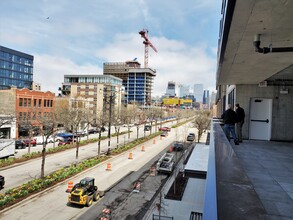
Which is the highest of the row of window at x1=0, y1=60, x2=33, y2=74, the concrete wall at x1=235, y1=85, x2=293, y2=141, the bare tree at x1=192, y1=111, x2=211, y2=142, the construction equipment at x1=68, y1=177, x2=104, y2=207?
the row of window at x1=0, y1=60, x2=33, y2=74

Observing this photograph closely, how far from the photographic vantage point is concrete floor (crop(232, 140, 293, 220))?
3.33m

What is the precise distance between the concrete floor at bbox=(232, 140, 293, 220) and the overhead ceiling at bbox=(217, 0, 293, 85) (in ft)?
9.99

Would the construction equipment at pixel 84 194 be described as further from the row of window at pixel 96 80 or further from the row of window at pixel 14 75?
the row of window at pixel 96 80

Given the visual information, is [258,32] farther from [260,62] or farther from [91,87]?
[91,87]

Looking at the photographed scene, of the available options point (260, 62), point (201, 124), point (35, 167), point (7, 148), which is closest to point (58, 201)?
point (35, 167)

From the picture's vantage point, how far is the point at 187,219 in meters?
13.6

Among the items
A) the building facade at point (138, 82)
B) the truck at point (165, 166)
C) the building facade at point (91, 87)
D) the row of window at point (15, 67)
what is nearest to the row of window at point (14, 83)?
the row of window at point (15, 67)

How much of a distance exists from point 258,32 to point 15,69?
89080 mm

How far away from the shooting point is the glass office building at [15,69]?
74.6 metres

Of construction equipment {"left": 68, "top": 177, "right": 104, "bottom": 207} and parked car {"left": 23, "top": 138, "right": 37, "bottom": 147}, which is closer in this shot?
construction equipment {"left": 68, "top": 177, "right": 104, "bottom": 207}

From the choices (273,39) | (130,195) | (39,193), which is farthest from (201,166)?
(273,39)

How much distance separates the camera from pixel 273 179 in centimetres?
491

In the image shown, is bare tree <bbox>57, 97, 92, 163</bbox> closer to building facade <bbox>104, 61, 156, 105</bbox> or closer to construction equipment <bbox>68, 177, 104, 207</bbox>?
construction equipment <bbox>68, 177, 104, 207</bbox>

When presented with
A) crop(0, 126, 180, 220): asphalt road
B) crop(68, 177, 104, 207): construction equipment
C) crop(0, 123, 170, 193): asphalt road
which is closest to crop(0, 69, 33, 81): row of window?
crop(0, 123, 170, 193): asphalt road
